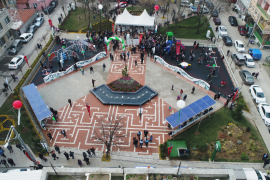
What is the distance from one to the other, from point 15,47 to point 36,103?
54.2 ft

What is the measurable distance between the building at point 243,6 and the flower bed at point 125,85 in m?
31.7

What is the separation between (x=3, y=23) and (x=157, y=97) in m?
27.7

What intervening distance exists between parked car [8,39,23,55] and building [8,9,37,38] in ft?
8.63

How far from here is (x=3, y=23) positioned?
112ft

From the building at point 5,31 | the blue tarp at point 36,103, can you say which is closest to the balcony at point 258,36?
the blue tarp at point 36,103

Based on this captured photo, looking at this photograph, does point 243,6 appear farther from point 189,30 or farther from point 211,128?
point 211,128

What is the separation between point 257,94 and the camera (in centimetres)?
2739

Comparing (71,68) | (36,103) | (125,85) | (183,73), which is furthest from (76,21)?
(183,73)

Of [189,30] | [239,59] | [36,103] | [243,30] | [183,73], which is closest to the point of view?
[36,103]

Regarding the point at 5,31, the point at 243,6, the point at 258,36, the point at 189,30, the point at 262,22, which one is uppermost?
the point at 5,31

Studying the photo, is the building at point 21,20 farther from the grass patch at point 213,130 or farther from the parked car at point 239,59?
the parked car at point 239,59

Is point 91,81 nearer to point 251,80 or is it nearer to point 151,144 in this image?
point 151,144

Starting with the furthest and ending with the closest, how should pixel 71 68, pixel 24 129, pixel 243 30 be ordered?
pixel 243 30
pixel 71 68
pixel 24 129

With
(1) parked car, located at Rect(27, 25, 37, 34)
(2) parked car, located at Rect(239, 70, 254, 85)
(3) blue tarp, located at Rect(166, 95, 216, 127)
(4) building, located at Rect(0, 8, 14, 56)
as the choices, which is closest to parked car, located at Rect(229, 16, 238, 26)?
(2) parked car, located at Rect(239, 70, 254, 85)
